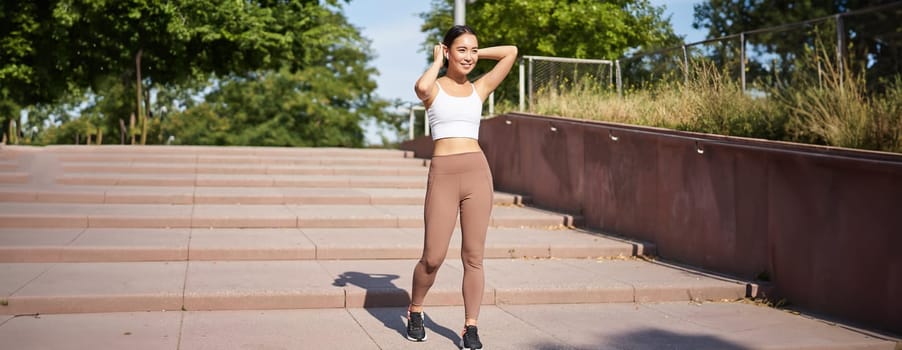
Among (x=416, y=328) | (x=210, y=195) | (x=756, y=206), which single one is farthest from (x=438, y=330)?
(x=210, y=195)

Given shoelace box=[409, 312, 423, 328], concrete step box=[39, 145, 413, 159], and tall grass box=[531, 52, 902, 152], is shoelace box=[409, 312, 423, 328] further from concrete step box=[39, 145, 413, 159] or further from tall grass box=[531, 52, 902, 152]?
concrete step box=[39, 145, 413, 159]

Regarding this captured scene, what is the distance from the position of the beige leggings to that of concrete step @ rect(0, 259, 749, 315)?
155 cm

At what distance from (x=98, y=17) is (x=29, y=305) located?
20.6 meters

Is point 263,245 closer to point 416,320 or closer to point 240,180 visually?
point 416,320

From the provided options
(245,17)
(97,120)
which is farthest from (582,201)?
(97,120)

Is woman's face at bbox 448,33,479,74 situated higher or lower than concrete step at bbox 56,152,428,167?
higher

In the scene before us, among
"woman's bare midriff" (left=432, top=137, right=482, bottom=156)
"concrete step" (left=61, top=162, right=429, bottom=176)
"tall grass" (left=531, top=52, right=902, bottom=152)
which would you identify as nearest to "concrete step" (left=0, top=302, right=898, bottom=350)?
"woman's bare midriff" (left=432, top=137, right=482, bottom=156)

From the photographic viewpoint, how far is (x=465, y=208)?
5.29 meters

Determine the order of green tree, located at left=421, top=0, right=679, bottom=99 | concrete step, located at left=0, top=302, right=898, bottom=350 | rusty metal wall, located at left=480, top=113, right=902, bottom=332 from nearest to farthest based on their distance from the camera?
concrete step, located at left=0, top=302, right=898, bottom=350
rusty metal wall, located at left=480, top=113, right=902, bottom=332
green tree, located at left=421, top=0, right=679, bottom=99

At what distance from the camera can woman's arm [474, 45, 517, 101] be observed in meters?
5.45

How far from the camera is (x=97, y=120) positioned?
49.6 metres

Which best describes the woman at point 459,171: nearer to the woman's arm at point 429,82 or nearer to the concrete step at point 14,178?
the woman's arm at point 429,82

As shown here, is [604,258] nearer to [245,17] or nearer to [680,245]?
[680,245]

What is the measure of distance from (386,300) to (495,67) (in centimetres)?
216
